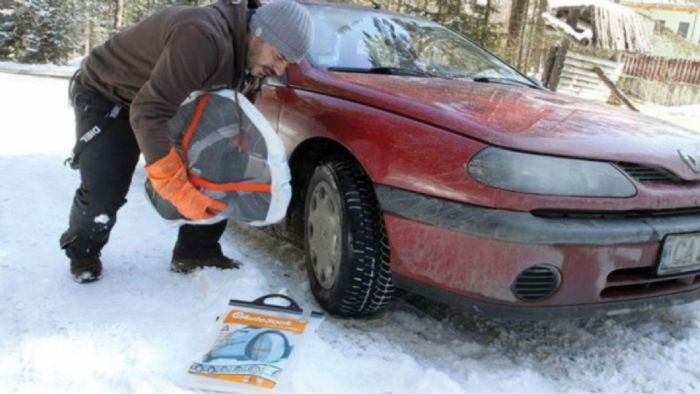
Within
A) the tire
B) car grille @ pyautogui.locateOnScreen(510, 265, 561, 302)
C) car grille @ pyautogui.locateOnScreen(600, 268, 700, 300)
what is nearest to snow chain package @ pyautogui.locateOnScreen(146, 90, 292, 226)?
the tire

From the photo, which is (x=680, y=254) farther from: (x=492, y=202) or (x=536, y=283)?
(x=492, y=202)

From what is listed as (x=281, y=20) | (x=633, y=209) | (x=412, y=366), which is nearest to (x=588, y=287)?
(x=633, y=209)

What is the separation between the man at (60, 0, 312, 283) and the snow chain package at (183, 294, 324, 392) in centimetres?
43

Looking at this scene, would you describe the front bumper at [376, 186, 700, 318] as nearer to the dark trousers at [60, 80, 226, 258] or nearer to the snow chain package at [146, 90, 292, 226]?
the snow chain package at [146, 90, 292, 226]

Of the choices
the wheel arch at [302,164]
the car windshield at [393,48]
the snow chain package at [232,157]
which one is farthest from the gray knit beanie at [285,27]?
the car windshield at [393,48]

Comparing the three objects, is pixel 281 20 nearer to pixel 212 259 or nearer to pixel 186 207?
pixel 186 207

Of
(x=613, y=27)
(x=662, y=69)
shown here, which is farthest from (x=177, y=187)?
(x=662, y=69)

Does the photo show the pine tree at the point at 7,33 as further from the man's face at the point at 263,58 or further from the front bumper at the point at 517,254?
the front bumper at the point at 517,254

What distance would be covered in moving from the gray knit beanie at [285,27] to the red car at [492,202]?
0.34 meters

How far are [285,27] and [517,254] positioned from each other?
3.72 feet

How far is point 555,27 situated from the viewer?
1315cm

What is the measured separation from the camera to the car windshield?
9.68 ft

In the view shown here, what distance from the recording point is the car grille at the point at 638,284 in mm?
2143

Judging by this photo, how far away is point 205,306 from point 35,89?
8.92 meters
